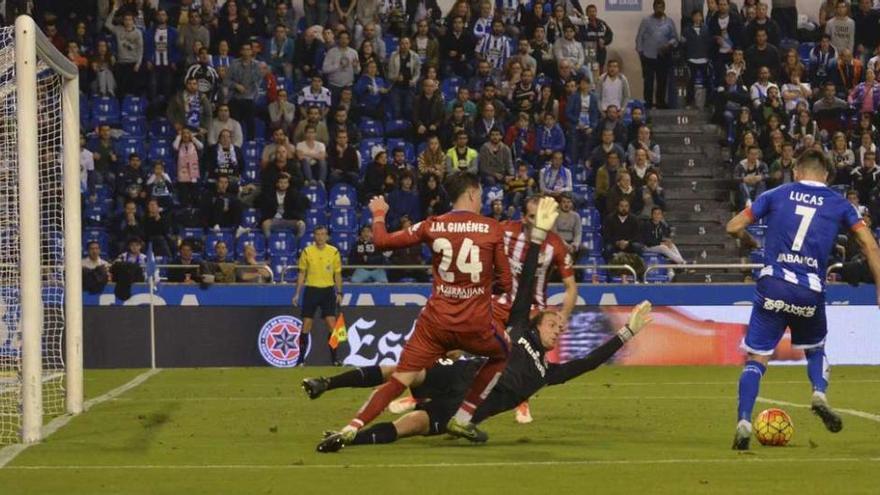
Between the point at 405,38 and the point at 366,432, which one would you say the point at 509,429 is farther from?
the point at 405,38

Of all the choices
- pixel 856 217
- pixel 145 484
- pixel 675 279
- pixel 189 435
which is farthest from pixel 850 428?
pixel 675 279

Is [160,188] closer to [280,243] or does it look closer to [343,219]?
[280,243]

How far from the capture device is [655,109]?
31.1 m

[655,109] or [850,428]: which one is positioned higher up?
[655,109]

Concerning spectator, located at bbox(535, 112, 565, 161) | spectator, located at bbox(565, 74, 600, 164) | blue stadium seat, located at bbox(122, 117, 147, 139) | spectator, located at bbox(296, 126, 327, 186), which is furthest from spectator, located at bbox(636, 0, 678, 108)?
blue stadium seat, located at bbox(122, 117, 147, 139)

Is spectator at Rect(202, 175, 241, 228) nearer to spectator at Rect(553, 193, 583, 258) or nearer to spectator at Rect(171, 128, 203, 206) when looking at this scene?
spectator at Rect(171, 128, 203, 206)

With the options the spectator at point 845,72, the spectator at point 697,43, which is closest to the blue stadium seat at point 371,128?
the spectator at point 697,43

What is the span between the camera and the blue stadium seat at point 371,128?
94.5ft

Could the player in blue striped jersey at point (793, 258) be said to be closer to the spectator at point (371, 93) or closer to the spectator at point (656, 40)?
the spectator at point (371, 93)

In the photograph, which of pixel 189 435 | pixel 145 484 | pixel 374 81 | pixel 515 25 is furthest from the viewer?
pixel 515 25

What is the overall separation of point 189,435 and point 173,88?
54.0 feet

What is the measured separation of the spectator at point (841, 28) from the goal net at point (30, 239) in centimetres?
1688

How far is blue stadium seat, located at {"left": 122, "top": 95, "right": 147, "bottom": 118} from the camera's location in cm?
2875

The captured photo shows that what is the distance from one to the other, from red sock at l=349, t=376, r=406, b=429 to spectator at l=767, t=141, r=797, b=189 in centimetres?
1678
